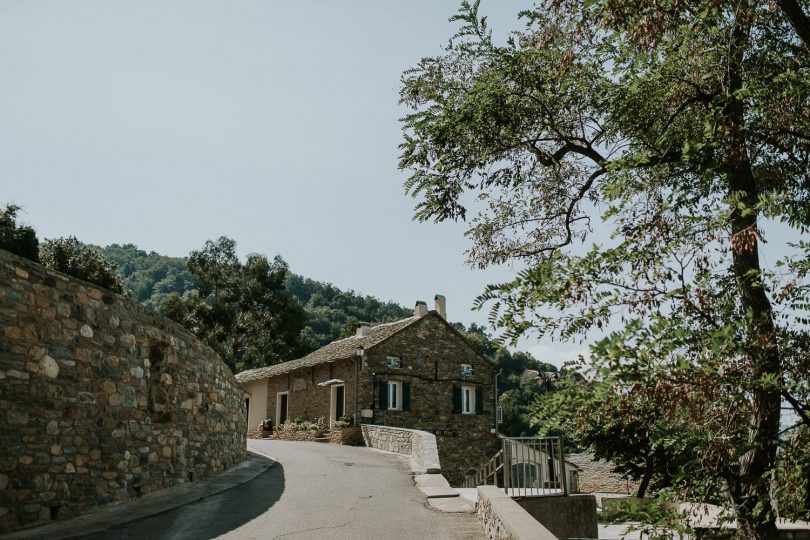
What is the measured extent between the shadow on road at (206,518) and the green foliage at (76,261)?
79.4 ft

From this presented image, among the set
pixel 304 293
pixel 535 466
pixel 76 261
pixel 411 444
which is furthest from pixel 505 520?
pixel 304 293

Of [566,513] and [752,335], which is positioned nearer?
[752,335]

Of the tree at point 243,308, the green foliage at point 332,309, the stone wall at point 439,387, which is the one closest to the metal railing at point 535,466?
the stone wall at point 439,387

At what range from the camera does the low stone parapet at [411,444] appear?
1419 cm

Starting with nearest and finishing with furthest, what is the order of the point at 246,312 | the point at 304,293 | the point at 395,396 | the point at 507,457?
the point at 507,457
the point at 395,396
the point at 246,312
the point at 304,293

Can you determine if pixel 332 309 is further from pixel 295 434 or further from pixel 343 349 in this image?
pixel 295 434

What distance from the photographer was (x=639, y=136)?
23.3 feet

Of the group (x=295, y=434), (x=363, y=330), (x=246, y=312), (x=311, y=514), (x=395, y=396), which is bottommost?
(x=311, y=514)

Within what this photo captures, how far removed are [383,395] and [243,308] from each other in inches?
922

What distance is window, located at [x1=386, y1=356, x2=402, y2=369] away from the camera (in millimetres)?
27328

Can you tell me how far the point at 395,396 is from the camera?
89.6 ft

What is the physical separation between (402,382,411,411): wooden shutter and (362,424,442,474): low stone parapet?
183 inches

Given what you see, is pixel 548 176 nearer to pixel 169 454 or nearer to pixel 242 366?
pixel 169 454

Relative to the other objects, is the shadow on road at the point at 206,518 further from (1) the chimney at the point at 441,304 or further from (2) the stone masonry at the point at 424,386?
(1) the chimney at the point at 441,304
